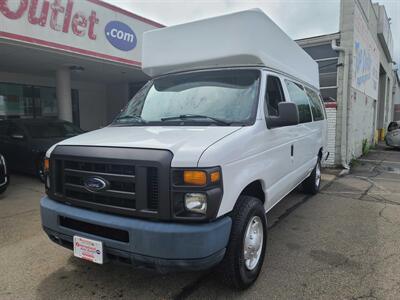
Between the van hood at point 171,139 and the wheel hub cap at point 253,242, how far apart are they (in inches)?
35.6

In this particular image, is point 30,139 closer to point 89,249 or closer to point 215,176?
point 89,249

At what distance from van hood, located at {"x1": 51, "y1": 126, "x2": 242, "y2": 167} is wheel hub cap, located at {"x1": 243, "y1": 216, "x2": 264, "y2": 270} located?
0.90 meters

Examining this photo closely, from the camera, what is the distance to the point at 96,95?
50.2ft

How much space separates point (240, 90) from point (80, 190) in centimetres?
192

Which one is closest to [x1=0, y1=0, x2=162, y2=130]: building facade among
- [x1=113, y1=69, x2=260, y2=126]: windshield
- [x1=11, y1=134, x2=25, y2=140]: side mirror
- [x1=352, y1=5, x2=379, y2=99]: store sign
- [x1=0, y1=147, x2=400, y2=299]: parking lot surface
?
[x1=11, y1=134, x2=25, y2=140]: side mirror

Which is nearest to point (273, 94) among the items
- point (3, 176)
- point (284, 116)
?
point (284, 116)

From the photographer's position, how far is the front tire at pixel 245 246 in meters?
2.69

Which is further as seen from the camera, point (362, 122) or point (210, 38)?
point (362, 122)

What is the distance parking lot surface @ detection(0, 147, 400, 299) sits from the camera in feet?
9.53

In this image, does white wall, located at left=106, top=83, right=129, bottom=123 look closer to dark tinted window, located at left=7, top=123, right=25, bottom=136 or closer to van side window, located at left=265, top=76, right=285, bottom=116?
dark tinted window, located at left=7, top=123, right=25, bottom=136

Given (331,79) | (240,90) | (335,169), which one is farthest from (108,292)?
(331,79)

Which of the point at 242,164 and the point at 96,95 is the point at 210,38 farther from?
the point at 96,95

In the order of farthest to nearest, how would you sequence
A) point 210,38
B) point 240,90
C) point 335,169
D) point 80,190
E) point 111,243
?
point 335,169
point 210,38
point 240,90
point 80,190
point 111,243

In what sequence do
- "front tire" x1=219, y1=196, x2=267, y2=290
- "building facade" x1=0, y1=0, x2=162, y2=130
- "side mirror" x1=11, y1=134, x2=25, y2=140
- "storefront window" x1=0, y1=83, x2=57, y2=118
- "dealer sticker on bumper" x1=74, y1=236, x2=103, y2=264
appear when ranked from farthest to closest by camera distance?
"storefront window" x1=0, y1=83, x2=57, y2=118 < "side mirror" x1=11, y1=134, x2=25, y2=140 < "building facade" x1=0, y1=0, x2=162, y2=130 < "front tire" x1=219, y1=196, x2=267, y2=290 < "dealer sticker on bumper" x1=74, y1=236, x2=103, y2=264
